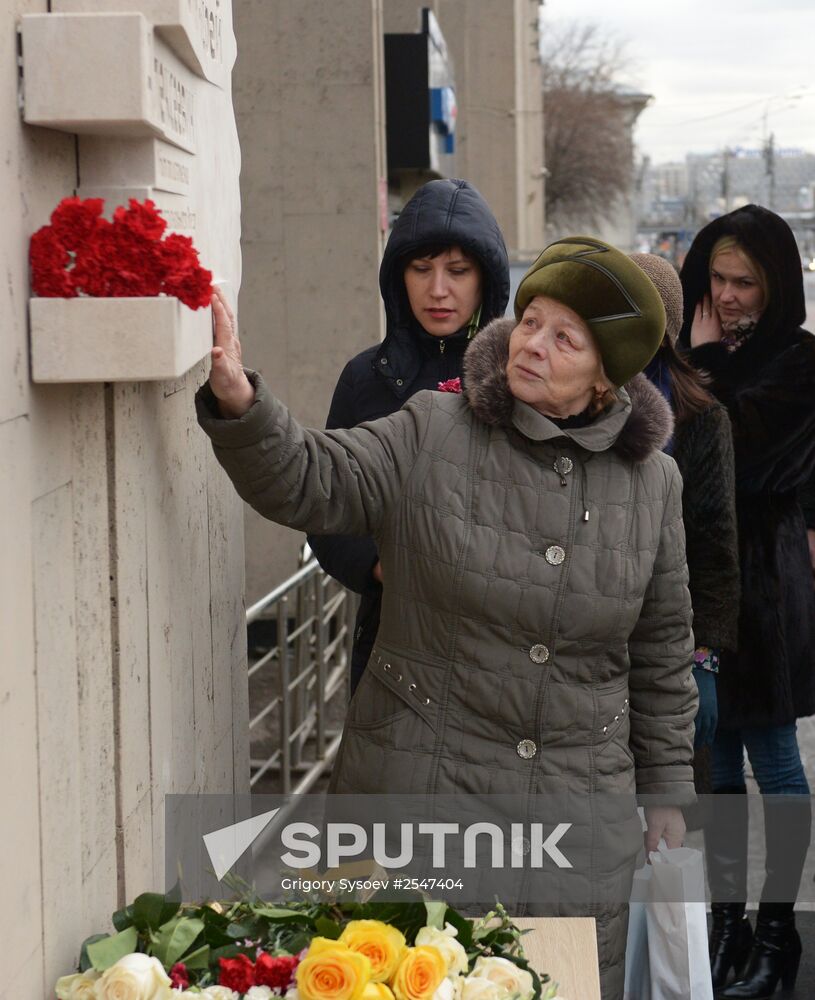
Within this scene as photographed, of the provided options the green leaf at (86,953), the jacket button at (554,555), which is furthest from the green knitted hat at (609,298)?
the green leaf at (86,953)

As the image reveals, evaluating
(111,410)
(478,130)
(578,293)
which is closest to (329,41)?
(578,293)

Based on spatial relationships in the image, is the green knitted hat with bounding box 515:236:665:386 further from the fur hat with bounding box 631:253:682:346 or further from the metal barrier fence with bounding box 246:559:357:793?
the metal barrier fence with bounding box 246:559:357:793

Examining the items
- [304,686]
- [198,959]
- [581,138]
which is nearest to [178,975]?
[198,959]

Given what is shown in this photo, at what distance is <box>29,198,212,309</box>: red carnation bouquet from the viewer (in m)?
1.80

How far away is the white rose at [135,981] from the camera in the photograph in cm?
183

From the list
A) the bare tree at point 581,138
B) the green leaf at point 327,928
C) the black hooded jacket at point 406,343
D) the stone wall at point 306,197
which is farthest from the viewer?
the bare tree at point 581,138

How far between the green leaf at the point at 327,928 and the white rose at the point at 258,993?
0.41ft

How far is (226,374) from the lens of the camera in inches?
90.8

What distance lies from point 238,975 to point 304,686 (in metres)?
4.13

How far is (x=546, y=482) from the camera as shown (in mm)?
2662

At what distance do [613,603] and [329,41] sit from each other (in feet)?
19.9

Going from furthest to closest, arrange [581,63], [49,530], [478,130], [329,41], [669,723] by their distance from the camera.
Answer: [581,63] < [478,130] < [329,41] < [669,723] < [49,530]

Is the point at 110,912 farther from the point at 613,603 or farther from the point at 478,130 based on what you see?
the point at 478,130

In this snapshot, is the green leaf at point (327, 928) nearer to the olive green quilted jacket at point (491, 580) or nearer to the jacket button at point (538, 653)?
the olive green quilted jacket at point (491, 580)
